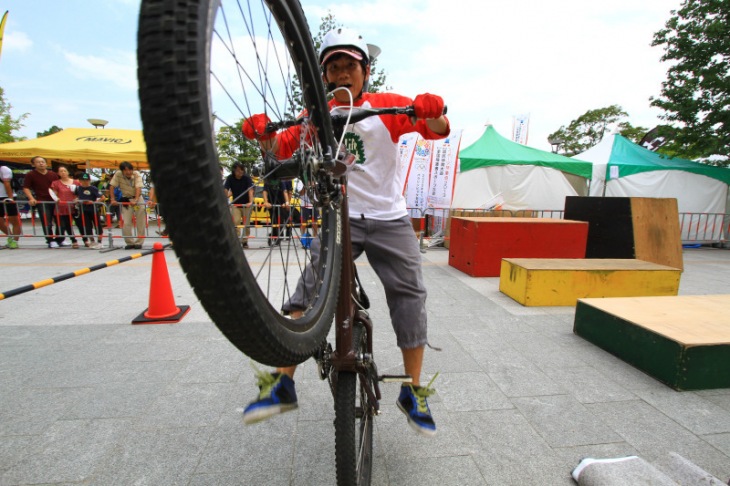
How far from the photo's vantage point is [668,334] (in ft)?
8.79

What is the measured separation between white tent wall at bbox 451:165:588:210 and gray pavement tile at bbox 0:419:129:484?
1098 cm

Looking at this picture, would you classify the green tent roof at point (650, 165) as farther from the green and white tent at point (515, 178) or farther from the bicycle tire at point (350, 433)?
the bicycle tire at point (350, 433)

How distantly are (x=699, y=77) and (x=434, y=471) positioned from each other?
579 inches

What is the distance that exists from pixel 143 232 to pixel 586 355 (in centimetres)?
892

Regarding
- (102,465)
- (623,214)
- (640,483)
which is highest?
(623,214)

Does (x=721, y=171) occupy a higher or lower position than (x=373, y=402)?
higher

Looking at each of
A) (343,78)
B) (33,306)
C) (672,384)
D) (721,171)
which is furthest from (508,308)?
(721,171)

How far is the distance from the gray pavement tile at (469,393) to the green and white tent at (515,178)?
31.6ft

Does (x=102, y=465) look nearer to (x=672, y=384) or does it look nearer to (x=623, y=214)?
(x=672, y=384)

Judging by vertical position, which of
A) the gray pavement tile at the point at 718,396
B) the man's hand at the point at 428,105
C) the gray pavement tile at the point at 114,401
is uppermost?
the man's hand at the point at 428,105

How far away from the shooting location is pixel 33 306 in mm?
4270

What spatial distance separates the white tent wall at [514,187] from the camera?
38.5ft

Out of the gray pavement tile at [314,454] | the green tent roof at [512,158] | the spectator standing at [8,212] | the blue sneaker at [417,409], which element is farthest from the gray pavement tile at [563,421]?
the spectator standing at [8,212]

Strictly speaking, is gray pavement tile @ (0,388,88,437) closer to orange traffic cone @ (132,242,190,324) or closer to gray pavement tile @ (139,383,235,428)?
gray pavement tile @ (139,383,235,428)
